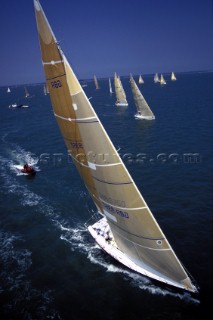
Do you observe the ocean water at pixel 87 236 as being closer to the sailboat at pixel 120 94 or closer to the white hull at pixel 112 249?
the white hull at pixel 112 249

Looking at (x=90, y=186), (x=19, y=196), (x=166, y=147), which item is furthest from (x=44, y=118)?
(x=90, y=186)

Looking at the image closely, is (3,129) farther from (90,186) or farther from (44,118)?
(90,186)

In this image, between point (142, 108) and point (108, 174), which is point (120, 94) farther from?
point (108, 174)

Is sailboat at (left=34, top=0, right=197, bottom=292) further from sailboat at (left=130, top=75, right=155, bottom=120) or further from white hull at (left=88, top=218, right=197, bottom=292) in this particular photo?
sailboat at (left=130, top=75, right=155, bottom=120)

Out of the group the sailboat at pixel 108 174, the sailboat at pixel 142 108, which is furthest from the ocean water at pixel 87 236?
the sailboat at pixel 142 108

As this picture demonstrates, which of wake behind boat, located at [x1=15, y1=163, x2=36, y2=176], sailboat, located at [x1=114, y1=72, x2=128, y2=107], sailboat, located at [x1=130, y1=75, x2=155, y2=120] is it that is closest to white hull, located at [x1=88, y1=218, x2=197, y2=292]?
wake behind boat, located at [x1=15, y1=163, x2=36, y2=176]

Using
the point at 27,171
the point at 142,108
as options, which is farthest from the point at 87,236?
the point at 142,108

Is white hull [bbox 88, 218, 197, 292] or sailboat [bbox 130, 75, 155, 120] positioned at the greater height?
sailboat [bbox 130, 75, 155, 120]
